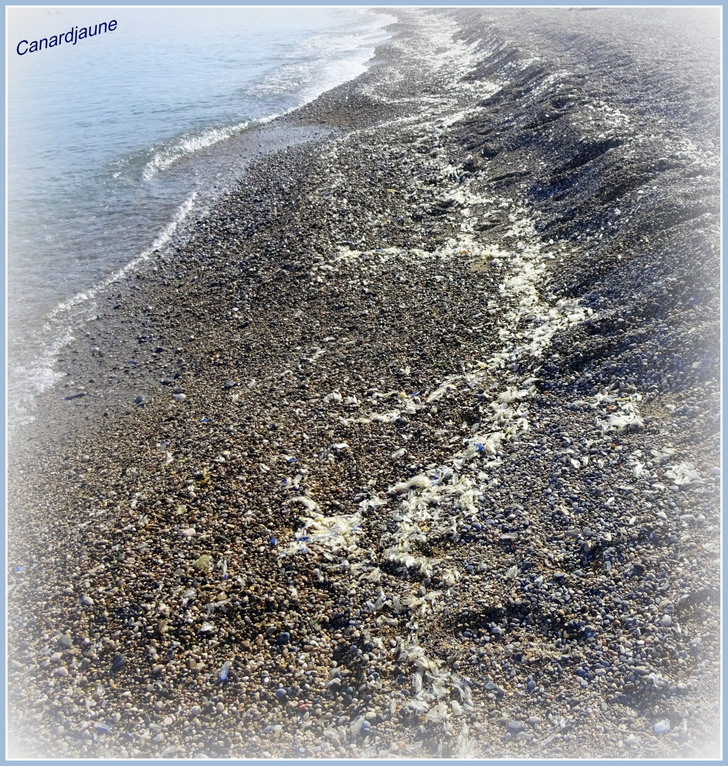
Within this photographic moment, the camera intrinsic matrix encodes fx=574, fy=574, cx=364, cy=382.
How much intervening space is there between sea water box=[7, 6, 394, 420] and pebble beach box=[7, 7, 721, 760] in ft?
6.42

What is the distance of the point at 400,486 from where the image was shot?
35.1 ft

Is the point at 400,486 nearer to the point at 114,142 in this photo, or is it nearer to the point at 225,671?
the point at 225,671

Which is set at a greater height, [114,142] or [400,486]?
[114,142]

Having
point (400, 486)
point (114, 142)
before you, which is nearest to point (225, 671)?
point (400, 486)

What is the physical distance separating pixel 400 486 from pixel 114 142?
30.7m

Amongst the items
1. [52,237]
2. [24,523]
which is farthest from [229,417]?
[52,237]

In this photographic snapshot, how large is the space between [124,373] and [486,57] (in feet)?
129

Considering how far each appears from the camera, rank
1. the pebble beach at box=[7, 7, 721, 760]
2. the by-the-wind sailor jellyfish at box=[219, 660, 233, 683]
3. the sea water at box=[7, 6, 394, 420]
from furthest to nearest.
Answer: the sea water at box=[7, 6, 394, 420]
the by-the-wind sailor jellyfish at box=[219, 660, 233, 683]
the pebble beach at box=[7, 7, 721, 760]

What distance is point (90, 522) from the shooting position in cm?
1062

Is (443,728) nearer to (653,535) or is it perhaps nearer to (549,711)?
(549,711)

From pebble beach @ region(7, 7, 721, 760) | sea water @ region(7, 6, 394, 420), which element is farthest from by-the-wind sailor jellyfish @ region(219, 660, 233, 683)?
sea water @ region(7, 6, 394, 420)

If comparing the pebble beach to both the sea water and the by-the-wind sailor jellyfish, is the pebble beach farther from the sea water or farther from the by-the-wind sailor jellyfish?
the sea water

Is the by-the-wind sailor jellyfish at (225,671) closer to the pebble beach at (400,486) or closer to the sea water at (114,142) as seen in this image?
the pebble beach at (400,486)

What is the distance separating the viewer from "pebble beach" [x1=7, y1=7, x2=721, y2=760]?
747 centimetres
